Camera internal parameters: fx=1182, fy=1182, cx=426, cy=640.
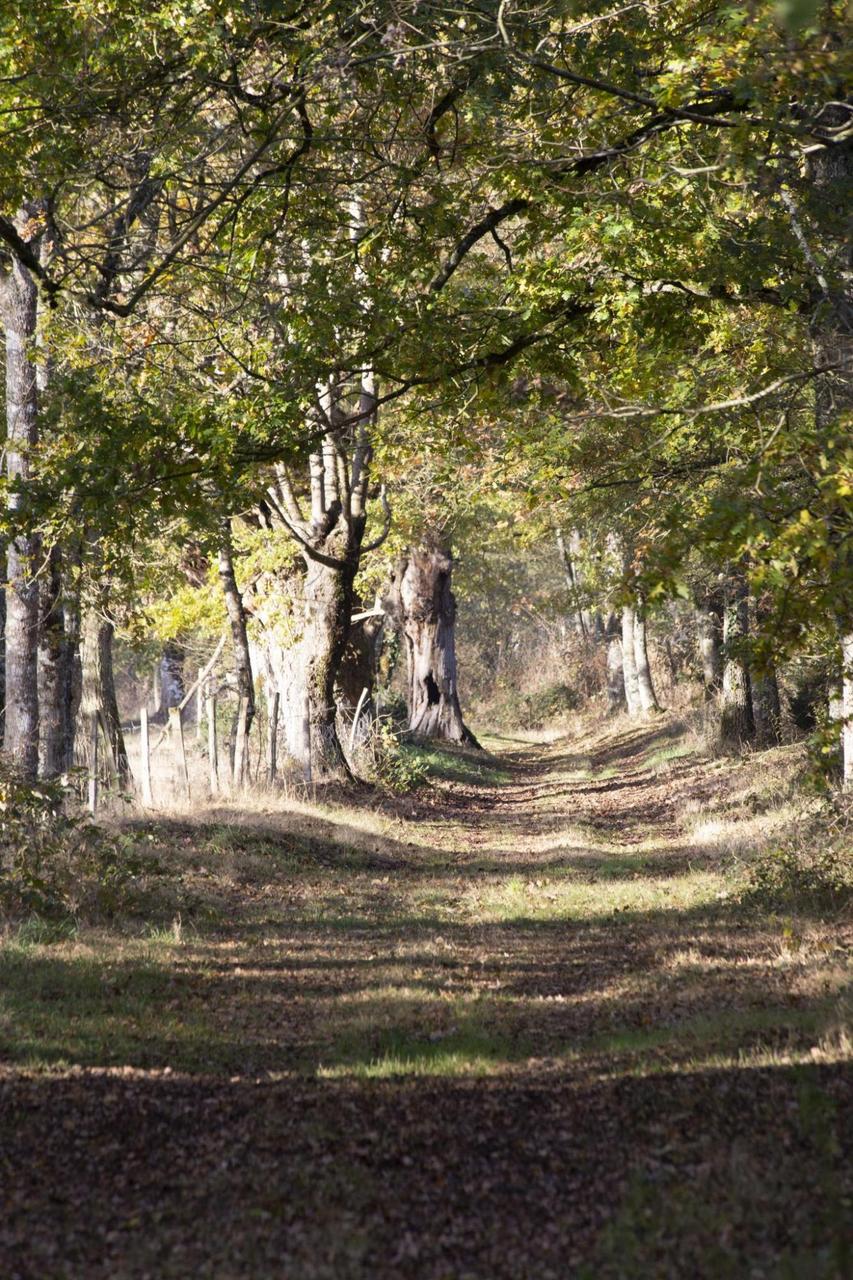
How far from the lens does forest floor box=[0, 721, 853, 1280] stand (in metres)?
4.16

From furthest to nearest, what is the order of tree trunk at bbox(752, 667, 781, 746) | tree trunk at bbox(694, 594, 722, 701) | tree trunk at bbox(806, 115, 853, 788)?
tree trunk at bbox(694, 594, 722, 701), tree trunk at bbox(752, 667, 781, 746), tree trunk at bbox(806, 115, 853, 788)

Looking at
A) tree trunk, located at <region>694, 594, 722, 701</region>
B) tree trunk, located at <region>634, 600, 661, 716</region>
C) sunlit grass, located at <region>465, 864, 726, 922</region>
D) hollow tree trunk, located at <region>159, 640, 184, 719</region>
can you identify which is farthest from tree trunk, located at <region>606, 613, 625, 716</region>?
sunlit grass, located at <region>465, 864, 726, 922</region>

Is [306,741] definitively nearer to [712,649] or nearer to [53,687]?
[53,687]

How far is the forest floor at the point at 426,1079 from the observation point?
416 cm

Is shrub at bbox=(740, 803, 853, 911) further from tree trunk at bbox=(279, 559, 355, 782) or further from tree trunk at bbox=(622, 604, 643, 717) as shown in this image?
tree trunk at bbox=(622, 604, 643, 717)

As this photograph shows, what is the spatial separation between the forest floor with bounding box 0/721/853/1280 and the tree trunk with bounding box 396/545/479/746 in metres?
17.5

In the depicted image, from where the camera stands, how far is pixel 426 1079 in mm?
6348

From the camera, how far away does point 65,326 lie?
13344 millimetres

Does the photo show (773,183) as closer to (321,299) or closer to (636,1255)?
(321,299)

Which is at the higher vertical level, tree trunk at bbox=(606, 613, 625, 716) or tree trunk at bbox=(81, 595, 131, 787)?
tree trunk at bbox=(606, 613, 625, 716)

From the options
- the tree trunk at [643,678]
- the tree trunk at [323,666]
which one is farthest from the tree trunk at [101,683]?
the tree trunk at [643,678]

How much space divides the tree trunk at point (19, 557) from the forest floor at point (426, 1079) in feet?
6.74

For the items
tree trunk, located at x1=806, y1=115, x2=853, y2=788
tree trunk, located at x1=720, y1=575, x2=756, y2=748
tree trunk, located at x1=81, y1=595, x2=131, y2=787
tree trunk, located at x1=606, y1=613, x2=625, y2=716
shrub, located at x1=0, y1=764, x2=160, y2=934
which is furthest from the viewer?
tree trunk, located at x1=606, y1=613, x2=625, y2=716

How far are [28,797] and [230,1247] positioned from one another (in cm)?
630
